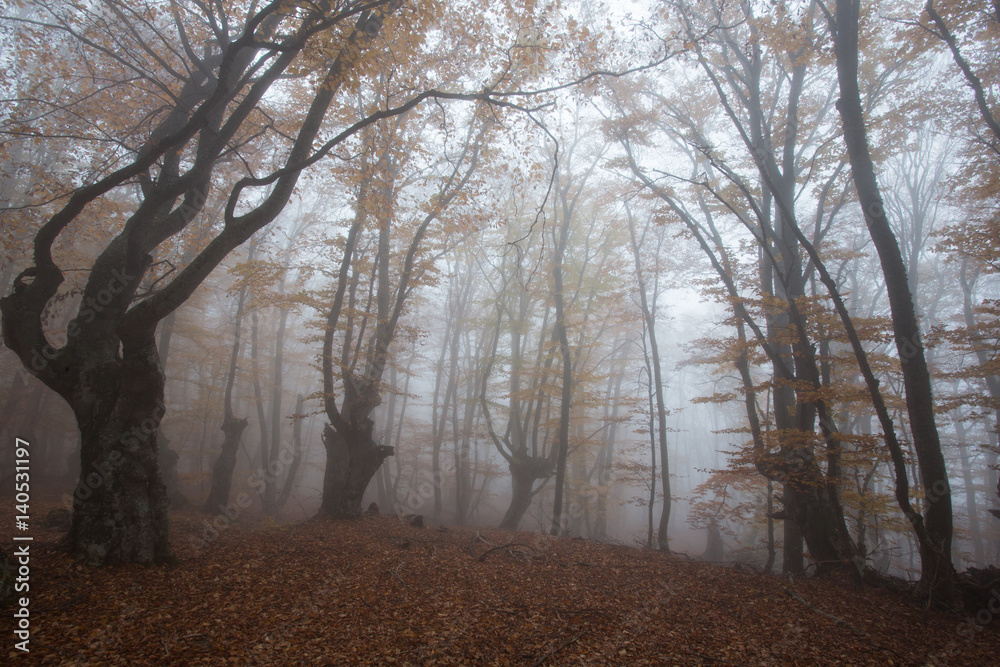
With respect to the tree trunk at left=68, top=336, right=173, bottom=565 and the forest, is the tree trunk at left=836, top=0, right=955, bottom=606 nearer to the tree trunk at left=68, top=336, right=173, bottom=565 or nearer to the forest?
the forest

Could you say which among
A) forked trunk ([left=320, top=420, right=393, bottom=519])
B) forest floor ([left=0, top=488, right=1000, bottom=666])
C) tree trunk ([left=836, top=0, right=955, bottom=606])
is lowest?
forest floor ([left=0, top=488, right=1000, bottom=666])

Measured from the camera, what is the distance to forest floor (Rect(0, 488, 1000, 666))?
133 inches

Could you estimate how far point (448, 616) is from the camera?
A: 162 inches

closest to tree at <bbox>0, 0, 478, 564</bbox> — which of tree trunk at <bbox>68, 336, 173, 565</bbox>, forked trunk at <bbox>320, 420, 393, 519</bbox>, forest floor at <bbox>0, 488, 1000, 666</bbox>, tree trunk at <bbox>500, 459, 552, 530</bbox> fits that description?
tree trunk at <bbox>68, 336, 173, 565</bbox>

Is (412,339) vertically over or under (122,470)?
over

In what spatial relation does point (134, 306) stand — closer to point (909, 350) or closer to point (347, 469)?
point (347, 469)

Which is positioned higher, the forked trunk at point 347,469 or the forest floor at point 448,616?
the forked trunk at point 347,469

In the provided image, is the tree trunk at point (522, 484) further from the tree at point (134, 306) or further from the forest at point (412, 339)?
the tree at point (134, 306)

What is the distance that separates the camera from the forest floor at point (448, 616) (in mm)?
3367

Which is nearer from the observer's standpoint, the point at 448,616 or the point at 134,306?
the point at 448,616

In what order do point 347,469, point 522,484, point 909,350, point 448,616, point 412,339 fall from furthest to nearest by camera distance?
point 522,484 → point 412,339 → point 347,469 → point 909,350 → point 448,616

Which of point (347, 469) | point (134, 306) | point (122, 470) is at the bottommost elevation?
point (347, 469)

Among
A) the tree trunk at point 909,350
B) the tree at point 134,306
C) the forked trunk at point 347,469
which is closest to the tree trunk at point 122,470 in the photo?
the tree at point 134,306

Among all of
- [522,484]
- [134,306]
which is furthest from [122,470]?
[522,484]
